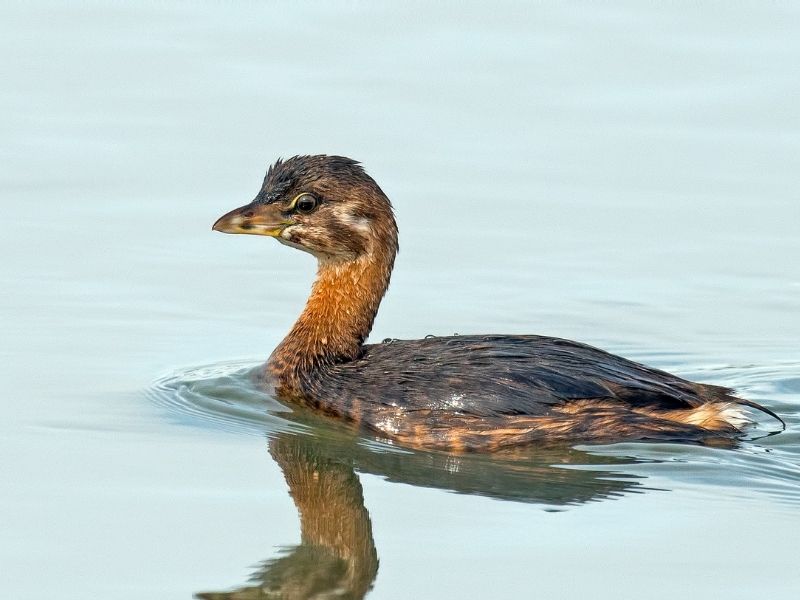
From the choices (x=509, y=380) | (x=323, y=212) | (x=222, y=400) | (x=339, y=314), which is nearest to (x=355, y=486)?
(x=509, y=380)

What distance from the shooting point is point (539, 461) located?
10469mm

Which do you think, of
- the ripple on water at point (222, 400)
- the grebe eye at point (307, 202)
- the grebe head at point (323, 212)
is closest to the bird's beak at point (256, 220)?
the grebe head at point (323, 212)

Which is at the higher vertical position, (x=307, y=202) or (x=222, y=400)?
(x=307, y=202)

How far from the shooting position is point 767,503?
384 inches

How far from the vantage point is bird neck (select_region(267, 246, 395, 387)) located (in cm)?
1170

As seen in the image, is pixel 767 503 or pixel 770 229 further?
pixel 770 229

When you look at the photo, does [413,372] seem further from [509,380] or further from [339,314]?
[339,314]

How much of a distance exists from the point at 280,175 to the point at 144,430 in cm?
185

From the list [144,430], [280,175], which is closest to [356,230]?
[280,175]

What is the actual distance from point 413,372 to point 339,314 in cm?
94

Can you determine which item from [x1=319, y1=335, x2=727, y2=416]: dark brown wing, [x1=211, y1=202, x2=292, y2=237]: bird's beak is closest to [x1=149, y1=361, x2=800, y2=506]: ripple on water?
[x1=319, y1=335, x2=727, y2=416]: dark brown wing

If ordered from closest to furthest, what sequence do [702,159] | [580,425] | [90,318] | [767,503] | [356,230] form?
[767,503] → [580,425] → [356,230] → [90,318] → [702,159]

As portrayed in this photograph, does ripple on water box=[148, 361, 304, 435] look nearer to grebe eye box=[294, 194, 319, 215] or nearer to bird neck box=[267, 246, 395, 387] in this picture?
bird neck box=[267, 246, 395, 387]

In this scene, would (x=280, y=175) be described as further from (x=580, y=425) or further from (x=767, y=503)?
(x=767, y=503)
